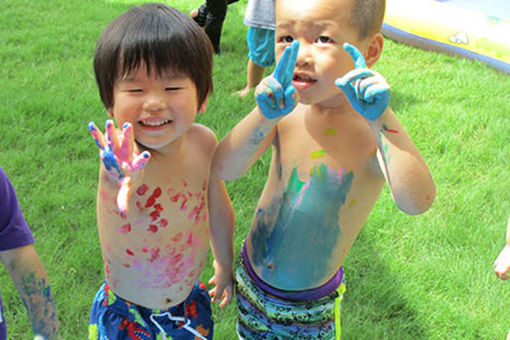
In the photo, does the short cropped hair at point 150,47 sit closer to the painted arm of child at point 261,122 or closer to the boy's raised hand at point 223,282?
the painted arm of child at point 261,122

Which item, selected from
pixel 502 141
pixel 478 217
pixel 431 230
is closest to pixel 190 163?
pixel 431 230

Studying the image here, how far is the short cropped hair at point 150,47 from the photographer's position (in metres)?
1.29

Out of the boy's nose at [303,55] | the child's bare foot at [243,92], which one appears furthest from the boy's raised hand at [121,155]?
the child's bare foot at [243,92]

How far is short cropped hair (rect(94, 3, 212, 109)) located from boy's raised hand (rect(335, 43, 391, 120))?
0.42m

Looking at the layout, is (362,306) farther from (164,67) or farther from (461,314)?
(164,67)

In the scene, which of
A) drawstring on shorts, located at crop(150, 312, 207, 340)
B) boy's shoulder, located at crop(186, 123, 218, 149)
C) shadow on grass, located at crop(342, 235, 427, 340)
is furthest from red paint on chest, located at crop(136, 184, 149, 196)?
shadow on grass, located at crop(342, 235, 427, 340)

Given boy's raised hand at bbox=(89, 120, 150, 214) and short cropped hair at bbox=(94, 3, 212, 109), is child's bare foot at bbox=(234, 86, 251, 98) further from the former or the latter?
boy's raised hand at bbox=(89, 120, 150, 214)

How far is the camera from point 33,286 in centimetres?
147

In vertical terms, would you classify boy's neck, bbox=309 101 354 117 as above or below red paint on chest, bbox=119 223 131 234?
above

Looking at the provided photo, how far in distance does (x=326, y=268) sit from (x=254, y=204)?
138 cm

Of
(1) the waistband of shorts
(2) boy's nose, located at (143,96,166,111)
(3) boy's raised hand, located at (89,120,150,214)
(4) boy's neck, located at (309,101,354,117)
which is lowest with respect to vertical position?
(1) the waistband of shorts

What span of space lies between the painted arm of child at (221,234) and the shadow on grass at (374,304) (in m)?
0.71

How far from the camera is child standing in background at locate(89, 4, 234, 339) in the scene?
1.29 meters

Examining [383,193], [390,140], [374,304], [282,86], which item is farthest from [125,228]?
[383,193]
